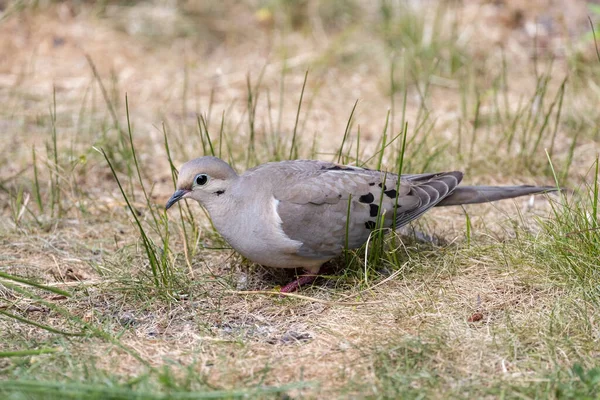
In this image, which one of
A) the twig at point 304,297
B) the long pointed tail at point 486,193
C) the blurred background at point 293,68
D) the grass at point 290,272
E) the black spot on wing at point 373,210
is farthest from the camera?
→ the blurred background at point 293,68

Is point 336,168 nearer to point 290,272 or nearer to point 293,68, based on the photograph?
point 290,272

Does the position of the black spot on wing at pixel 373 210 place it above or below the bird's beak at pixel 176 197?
below

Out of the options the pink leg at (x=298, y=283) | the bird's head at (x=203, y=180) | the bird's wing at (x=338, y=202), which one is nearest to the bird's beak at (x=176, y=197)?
the bird's head at (x=203, y=180)

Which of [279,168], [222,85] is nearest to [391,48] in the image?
[222,85]

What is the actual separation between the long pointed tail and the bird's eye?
1.21m

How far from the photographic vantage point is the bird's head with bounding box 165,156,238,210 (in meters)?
3.57

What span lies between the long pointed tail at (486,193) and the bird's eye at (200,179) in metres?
1.21

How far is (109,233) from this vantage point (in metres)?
4.31

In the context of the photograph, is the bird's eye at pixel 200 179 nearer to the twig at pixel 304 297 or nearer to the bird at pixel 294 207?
the bird at pixel 294 207

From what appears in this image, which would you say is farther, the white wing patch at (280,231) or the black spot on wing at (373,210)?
the black spot on wing at (373,210)

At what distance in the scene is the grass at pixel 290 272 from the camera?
110 inches

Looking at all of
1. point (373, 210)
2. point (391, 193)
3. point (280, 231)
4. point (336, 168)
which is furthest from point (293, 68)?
point (280, 231)

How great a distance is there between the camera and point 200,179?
3584 mm

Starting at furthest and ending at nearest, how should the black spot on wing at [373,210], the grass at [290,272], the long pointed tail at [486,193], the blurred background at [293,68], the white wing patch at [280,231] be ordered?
the blurred background at [293,68] < the long pointed tail at [486,193] < the black spot on wing at [373,210] < the white wing patch at [280,231] < the grass at [290,272]
